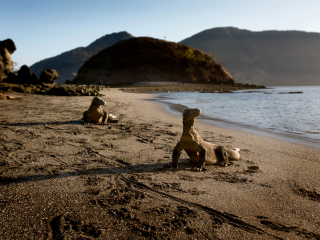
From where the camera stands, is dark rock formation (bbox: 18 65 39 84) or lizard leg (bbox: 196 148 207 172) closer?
lizard leg (bbox: 196 148 207 172)

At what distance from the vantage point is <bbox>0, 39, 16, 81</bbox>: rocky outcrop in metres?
27.7

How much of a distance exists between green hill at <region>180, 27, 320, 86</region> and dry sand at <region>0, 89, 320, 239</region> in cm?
16220

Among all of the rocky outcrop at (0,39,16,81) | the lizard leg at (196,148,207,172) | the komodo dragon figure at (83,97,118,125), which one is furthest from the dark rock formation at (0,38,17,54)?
the lizard leg at (196,148,207,172)

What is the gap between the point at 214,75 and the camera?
77688mm

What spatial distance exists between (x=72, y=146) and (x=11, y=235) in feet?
10.4

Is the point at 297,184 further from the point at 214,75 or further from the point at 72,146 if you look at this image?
the point at 214,75

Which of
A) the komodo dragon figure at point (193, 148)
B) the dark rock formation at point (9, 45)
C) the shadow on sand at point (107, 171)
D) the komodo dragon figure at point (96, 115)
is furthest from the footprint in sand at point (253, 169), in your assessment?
the dark rock formation at point (9, 45)

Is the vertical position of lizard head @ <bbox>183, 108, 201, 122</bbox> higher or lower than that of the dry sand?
higher

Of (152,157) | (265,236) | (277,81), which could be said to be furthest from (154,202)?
(277,81)

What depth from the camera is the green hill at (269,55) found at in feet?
540

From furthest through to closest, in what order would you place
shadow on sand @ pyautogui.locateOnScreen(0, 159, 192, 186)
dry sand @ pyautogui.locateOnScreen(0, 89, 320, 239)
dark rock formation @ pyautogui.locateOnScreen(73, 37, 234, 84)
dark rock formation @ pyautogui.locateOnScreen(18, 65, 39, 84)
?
dark rock formation @ pyautogui.locateOnScreen(73, 37, 234, 84) < dark rock formation @ pyautogui.locateOnScreen(18, 65, 39, 84) < shadow on sand @ pyautogui.locateOnScreen(0, 159, 192, 186) < dry sand @ pyautogui.locateOnScreen(0, 89, 320, 239)

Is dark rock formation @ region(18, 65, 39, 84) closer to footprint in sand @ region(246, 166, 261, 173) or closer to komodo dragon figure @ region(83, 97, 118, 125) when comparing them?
komodo dragon figure @ region(83, 97, 118, 125)

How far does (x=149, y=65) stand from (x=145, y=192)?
233ft

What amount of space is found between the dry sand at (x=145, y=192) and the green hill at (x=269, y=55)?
162203 millimetres
